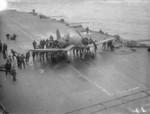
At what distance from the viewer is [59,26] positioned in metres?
53.6

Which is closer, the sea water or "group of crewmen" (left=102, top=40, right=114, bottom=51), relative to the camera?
"group of crewmen" (left=102, top=40, right=114, bottom=51)

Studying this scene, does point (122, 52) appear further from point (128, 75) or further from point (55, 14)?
point (55, 14)

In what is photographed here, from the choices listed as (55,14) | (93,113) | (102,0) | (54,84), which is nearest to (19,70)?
(54,84)

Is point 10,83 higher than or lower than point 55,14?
lower

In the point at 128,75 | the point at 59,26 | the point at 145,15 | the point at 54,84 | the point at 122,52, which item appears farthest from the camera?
the point at 145,15

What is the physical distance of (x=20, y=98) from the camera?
22.6 metres

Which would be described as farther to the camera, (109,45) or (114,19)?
(114,19)

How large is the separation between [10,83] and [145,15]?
2697 inches

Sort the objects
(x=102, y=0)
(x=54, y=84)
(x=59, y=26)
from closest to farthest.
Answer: (x=54, y=84) < (x=59, y=26) < (x=102, y=0)

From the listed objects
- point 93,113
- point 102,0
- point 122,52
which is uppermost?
point 102,0

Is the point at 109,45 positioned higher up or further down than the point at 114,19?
further down

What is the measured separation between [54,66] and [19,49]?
890 cm

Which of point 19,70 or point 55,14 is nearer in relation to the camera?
point 19,70

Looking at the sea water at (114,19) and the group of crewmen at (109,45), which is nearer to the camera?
the group of crewmen at (109,45)
